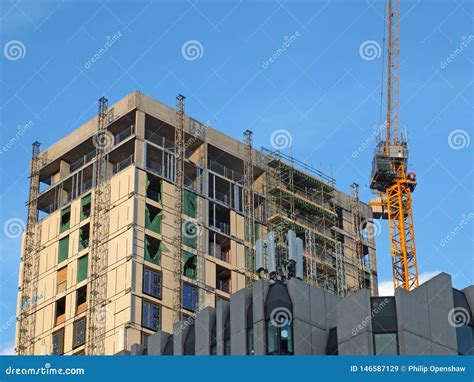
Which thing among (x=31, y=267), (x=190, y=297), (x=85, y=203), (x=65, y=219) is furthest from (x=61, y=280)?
(x=190, y=297)

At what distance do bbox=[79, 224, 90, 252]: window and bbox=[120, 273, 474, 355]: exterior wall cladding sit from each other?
4684 cm

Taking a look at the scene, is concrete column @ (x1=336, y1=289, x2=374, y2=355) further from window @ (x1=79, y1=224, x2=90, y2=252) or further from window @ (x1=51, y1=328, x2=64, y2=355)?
window @ (x1=79, y1=224, x2=90, y2=252)

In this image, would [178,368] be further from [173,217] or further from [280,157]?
[280,157]

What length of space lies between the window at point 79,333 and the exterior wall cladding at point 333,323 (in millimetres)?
40282

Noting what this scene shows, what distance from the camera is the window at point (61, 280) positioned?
124 metres

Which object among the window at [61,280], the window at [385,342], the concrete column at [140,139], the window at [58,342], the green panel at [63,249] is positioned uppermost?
the concrete column at [140,139]

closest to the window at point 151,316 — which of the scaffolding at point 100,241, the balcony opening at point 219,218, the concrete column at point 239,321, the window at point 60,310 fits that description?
the scaffolding at point 100,241

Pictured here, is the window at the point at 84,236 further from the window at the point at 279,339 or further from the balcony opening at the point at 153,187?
→ the window at the point at 279,339

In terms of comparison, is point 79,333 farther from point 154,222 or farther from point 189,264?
point 154,222

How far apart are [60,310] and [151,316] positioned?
13.3 m

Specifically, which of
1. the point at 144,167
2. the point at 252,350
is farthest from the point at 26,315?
the point at 252,350

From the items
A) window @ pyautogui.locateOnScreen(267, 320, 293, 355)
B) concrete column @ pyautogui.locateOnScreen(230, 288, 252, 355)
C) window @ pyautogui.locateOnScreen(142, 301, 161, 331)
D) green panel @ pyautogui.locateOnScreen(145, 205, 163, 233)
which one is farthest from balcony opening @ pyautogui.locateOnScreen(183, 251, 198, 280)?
window @ pyautogui.locateOnScreen(267, 320, 293, 355)

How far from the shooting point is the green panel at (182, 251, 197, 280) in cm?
12138

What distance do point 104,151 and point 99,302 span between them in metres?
18.3
